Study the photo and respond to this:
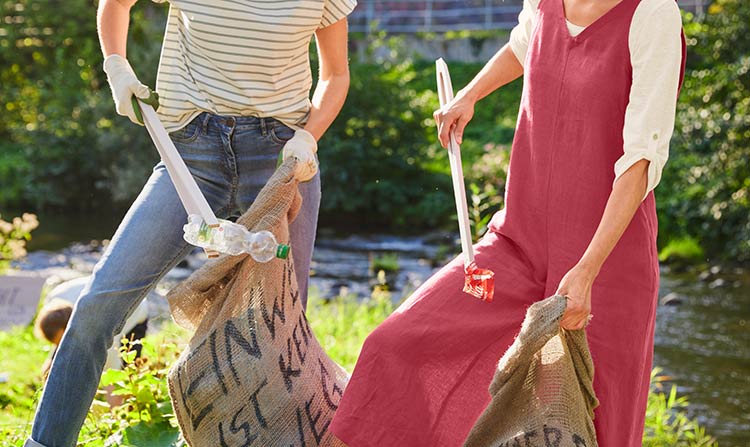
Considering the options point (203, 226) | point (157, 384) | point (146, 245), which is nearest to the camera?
point (203, 226)

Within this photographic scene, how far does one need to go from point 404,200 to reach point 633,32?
36.2 feet

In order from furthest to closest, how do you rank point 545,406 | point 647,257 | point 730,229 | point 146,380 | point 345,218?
point 345,218 < point 730,229 < point 146,380 < point 647,257 < point 545,406

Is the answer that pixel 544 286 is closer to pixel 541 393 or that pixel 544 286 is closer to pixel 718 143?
pixel 541 393

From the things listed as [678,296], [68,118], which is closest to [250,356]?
[678,296]

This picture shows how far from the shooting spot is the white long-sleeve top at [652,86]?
2.13 meters

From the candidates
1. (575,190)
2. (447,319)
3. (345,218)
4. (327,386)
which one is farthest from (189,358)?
(345,218)

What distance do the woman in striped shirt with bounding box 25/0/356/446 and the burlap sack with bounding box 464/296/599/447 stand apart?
2.24 feet

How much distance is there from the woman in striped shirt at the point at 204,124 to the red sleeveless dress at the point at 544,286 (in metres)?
0.47

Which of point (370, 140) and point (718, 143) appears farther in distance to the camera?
point (370, 140)

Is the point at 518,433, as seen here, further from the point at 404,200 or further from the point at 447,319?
the point at 404,200

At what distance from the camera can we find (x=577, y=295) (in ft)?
6.93

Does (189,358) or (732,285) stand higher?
(189,358)

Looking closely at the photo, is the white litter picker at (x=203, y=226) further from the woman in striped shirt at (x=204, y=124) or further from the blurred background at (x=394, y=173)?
the blurred background at (x=394, y=173)

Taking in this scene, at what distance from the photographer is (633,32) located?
7.13 feet
